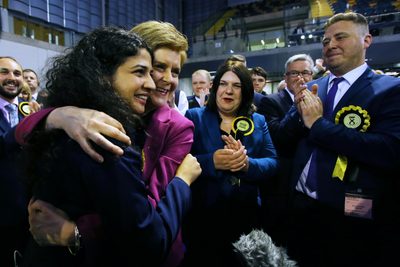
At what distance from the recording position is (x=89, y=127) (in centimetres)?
70

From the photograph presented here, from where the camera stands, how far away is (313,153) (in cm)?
155

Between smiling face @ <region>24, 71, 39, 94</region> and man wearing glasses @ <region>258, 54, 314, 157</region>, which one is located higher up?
smiling face @ <region>24, 71, 39, 94</region>

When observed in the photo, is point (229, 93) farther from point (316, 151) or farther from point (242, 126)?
point (316, 151)

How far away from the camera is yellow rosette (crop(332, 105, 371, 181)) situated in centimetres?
137

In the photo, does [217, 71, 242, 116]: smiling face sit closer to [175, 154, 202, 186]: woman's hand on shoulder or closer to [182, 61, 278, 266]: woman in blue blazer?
[182, 61, 278, 266]: woman in blue blazer

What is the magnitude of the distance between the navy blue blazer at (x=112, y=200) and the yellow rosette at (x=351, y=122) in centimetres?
110

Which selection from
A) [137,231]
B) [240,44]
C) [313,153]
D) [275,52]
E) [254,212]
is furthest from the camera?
[240,44]

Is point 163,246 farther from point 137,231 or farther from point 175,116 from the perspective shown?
point 175,116

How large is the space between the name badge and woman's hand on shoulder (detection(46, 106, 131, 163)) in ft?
4.35

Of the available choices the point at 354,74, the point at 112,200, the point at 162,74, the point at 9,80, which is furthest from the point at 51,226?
the point at 9,80

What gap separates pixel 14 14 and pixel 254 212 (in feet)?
39.7

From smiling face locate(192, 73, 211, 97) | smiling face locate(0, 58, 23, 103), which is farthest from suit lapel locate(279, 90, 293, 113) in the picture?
smiling face locate(0, 58, 23, 103)

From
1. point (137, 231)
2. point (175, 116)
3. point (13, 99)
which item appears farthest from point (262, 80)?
point (137, 231)

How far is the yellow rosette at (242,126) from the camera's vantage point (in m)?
1.77
